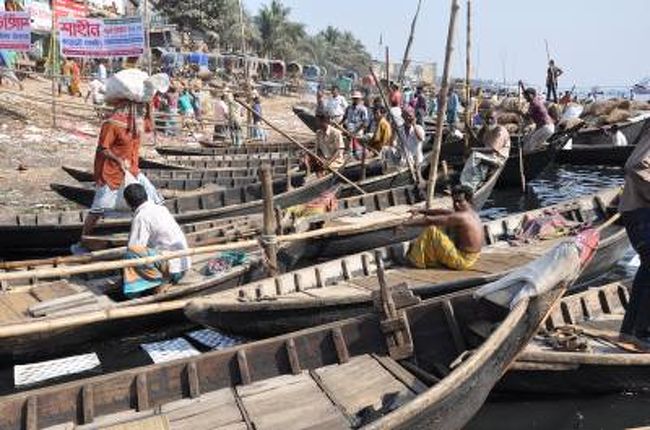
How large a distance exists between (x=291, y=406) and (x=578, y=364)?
2269 mm

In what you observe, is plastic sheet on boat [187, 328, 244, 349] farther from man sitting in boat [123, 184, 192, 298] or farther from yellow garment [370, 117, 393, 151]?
yellow garment [370, 117, 393, 151]

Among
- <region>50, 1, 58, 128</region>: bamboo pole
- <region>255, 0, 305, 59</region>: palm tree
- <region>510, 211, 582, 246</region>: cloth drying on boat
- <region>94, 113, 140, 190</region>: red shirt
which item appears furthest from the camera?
<region>255, 0, 305, 59</region>: palm tree

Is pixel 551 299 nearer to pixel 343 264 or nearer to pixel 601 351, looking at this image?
pixel 601 351

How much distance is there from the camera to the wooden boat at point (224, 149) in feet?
58.5

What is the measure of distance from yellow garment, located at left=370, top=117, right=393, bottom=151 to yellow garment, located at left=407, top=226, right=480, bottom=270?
6.75 metres

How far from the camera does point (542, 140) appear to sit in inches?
645

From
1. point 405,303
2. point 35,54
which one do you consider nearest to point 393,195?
point 405,303

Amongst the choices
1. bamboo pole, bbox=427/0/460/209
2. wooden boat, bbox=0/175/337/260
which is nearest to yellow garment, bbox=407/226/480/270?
bamboo pole, bbox=427/0/460/209

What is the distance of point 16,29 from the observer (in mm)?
16516

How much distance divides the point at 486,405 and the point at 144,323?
3.52 m

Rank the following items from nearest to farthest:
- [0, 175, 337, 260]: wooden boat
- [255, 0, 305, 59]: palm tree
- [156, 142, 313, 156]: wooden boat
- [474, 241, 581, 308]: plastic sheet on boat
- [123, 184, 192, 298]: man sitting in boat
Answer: [474, 241, 581, 308]: plastic sheet on boat
[123, 184, 192, 298]: man sitting in boat
[0, 175, 337, 260]: wooden boat
[156, 142, 313, 156]: wooden boat
[255, 0, 305, 59]: palm tree

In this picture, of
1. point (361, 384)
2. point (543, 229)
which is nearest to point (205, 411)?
A: point (361, 384)

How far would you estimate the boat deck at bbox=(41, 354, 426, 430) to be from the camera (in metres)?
4.36

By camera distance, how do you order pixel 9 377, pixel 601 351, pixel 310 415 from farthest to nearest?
pixel 9 377 → pixel 601 351 → pixel 310 415
